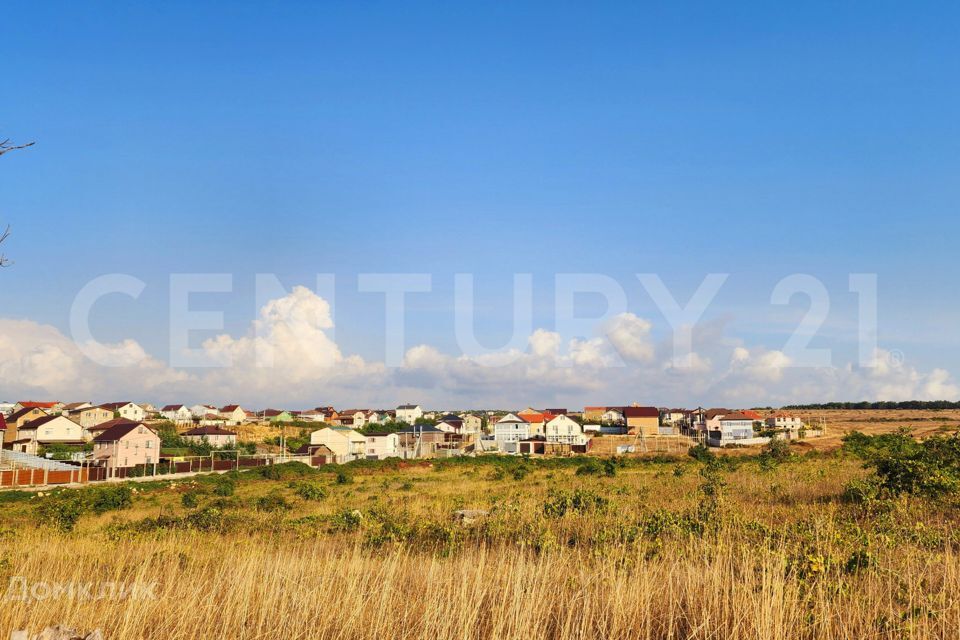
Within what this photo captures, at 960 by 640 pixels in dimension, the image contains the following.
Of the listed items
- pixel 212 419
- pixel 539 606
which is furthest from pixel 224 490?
pixel 212 419

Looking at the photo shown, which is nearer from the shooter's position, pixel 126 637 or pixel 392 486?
pixel 126 637

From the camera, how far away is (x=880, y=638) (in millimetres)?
5484

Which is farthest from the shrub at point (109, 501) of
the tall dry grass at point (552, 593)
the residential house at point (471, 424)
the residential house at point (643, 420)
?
the residential house at point (471, 424)

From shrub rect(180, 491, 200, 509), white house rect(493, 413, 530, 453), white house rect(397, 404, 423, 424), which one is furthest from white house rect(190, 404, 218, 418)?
shrub rect(180, 491, 200, 509)

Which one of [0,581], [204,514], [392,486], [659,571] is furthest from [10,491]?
[659,571]

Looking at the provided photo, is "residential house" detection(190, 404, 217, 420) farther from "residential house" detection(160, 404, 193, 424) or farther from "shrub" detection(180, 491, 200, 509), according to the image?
"shrub" detection(180, 491, 200, 509)

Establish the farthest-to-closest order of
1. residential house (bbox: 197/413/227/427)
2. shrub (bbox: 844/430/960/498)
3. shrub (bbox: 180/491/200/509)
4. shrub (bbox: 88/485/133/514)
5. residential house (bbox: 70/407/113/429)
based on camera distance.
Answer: residential house (bbox: 197/413/227/427) → residential house (bbox: 70/407/113/429) → shrub (bbox: 88/485/133/514) → shrub (bbox: 180/491/200/509) → shrub (bbox: 844/430/960/498)

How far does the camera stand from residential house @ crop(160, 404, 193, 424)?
136 meters

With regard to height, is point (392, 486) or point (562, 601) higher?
point (562, 601)

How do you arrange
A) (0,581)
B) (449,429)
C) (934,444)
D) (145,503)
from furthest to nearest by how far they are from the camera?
(449,429)
(145,503)
(934,444)
(0,581)

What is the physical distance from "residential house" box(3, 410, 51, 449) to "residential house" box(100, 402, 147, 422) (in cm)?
2430

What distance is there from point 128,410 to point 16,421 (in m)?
34.0

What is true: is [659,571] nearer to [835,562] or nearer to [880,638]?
[835,562]

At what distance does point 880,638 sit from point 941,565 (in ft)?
8.87
